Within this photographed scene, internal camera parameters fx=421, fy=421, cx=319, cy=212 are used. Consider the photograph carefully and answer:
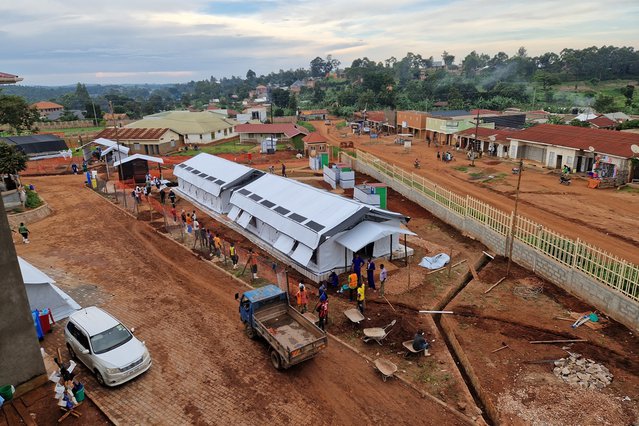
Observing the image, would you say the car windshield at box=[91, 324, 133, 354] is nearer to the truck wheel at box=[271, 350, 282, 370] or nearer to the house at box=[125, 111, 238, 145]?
the truck wheel at box=[271, 350, 282, 370]

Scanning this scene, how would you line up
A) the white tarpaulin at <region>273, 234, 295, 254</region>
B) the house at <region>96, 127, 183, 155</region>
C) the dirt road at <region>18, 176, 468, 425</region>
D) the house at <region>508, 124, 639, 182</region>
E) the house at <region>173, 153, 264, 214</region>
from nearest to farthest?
1. the dirt road at <region>18, 176, 468, 425</region>
2. the white tarpaulin at <region>273, 234, 295, 254</region>
3. the house at <region>173, 153, 264, 214</region>
4. the house at <region>508, 124, 639, 182</region>
5. the house at <region>96, 127, 183, 155</region>

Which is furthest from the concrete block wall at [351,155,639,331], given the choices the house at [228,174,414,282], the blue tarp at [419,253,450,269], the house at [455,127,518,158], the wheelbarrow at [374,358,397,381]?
the house at [455,127,518,158]

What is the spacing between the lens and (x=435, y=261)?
71.6 ft

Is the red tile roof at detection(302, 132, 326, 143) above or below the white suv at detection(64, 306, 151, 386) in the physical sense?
above

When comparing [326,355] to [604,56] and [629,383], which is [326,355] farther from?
[604,56]

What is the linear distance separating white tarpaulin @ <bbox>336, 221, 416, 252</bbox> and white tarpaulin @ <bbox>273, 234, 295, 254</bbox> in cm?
292

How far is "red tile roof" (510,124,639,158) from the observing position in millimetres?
36344

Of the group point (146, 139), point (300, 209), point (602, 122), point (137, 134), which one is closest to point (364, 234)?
point (300, 209)

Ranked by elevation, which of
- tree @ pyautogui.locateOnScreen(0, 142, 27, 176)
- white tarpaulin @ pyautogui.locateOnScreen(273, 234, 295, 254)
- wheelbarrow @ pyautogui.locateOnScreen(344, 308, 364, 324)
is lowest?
wheelbarrow @ pyautogui.locateOnScreen(344, 308, 364, 324)

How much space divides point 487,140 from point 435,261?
3454cm

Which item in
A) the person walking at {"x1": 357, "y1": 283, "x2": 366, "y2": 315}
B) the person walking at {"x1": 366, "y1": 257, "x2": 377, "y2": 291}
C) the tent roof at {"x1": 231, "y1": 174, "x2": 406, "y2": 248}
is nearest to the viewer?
the person walking at {"x1": 357, "y1": 283, "x2": 366, "y2": 315}

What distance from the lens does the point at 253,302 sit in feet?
49.4

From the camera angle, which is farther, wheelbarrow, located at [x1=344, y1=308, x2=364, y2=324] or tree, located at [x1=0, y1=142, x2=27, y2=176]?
tree, located at [x1=0, y1=142, x2=27, y2=176]

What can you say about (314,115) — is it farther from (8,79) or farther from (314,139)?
(8,79)
